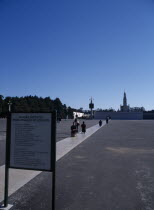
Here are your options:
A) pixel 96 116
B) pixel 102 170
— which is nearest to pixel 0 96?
pixel 96 116

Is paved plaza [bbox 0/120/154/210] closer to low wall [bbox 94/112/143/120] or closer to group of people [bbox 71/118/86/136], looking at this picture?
group of people [bbox 71/118/86/136]

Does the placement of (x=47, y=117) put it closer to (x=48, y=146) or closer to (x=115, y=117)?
(x=48, y=146)

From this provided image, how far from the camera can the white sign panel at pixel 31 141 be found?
5648mm

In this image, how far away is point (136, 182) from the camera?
27.1ft

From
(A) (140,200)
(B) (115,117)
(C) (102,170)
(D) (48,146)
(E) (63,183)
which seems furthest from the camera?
(B) (115,117)

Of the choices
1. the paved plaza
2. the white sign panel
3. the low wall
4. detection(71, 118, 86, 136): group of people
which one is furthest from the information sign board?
the low wall

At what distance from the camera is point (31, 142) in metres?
5.77

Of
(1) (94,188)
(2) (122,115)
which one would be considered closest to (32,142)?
(1) (94,188)

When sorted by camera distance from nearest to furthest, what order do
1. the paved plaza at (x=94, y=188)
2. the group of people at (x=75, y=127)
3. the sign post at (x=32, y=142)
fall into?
the sign post at (x=32, y=142), the paved plaza at (x=94, y=188), the group of people at (x=75, y=127)

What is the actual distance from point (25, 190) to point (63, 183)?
131cm

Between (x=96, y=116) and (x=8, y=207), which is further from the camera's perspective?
(x=96, y=116)

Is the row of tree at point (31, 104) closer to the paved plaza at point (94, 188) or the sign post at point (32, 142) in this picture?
the paved plaza at point (94, 188)

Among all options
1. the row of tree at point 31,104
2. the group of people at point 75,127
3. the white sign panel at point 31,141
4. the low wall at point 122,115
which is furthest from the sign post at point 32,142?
the low wall at point 122,115

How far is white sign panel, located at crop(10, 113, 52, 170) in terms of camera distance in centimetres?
565
